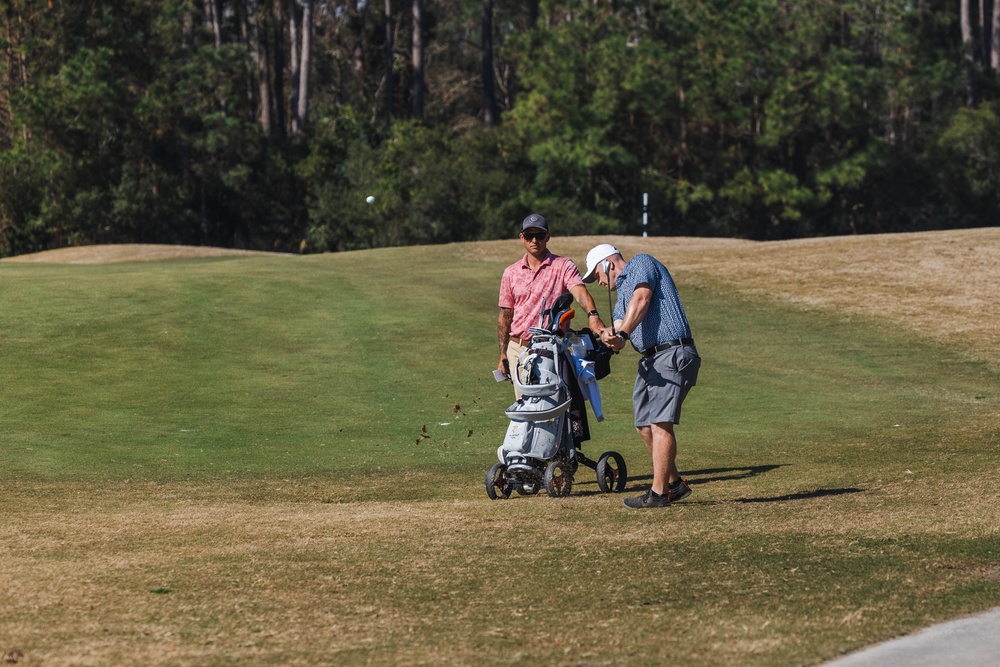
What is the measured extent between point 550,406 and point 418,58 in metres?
62.4

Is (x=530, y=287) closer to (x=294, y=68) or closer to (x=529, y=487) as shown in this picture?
(x=529, y=487)

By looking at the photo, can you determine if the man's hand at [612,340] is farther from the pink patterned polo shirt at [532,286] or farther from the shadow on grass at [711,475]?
the shadow on grass at [711,475]

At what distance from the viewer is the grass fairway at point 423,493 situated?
21.2 ft

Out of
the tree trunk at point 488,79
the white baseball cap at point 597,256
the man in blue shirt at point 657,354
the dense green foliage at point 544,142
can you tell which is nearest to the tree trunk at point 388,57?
the tree trunk at point 488,79

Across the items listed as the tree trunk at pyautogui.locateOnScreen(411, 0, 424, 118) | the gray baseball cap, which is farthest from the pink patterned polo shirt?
the tree trunk at pyautogui.locateOnScreen(411, 0, 424, 118)

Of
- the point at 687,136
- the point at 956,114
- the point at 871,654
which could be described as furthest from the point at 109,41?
the point at 871,654

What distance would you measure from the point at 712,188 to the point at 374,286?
129 ft

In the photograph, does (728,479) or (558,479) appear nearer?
(558,479)

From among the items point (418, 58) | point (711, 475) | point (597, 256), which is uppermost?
point (418, 58)

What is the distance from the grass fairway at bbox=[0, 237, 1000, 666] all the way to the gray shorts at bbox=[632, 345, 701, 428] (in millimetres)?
669

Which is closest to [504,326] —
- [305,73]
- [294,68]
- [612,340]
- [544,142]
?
[612,340]

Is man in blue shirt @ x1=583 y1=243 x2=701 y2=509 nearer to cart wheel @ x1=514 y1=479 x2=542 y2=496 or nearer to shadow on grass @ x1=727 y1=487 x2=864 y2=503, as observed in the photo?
shadow on grass @ x1=727 y1=487 x2=864 y2=503

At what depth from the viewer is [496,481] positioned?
10789 mm

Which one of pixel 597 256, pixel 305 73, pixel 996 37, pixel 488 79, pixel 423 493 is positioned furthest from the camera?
pixel 996 37
